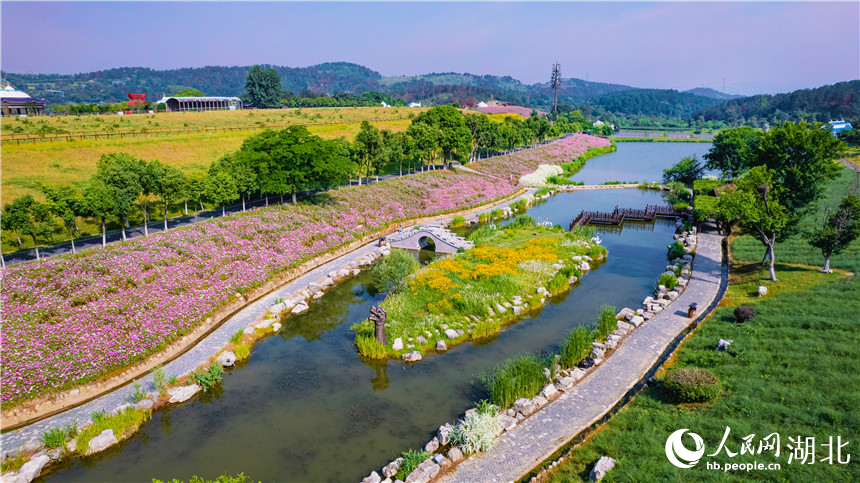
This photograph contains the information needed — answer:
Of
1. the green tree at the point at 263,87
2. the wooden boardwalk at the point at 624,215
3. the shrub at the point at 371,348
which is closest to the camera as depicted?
the shrub at the point at 371,348

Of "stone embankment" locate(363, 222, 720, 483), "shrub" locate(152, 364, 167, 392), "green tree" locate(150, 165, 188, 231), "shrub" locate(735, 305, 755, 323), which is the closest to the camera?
"stone embankment" locate(363, 222, 720, 483)

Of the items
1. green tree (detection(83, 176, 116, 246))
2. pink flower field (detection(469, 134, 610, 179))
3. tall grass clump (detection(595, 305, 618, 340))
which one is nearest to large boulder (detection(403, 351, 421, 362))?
tall grass clump (detection(595, 305, 618, 340))

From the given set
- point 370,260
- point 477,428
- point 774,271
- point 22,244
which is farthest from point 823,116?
point 22,244

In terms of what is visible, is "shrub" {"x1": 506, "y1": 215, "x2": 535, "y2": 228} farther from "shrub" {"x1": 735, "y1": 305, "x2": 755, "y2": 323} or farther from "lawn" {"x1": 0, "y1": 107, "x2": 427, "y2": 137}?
"lawn" {"x1": 0, "y1": 107, "x2": 427, "y2": 137}

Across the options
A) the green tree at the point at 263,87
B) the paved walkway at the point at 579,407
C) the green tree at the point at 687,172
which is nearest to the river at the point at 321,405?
the paved walkway at the point at 579,407

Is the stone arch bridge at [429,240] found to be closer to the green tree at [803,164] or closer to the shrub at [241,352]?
the shrub at [241,352]

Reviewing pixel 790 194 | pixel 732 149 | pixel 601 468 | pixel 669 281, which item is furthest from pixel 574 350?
pixel 732 149
